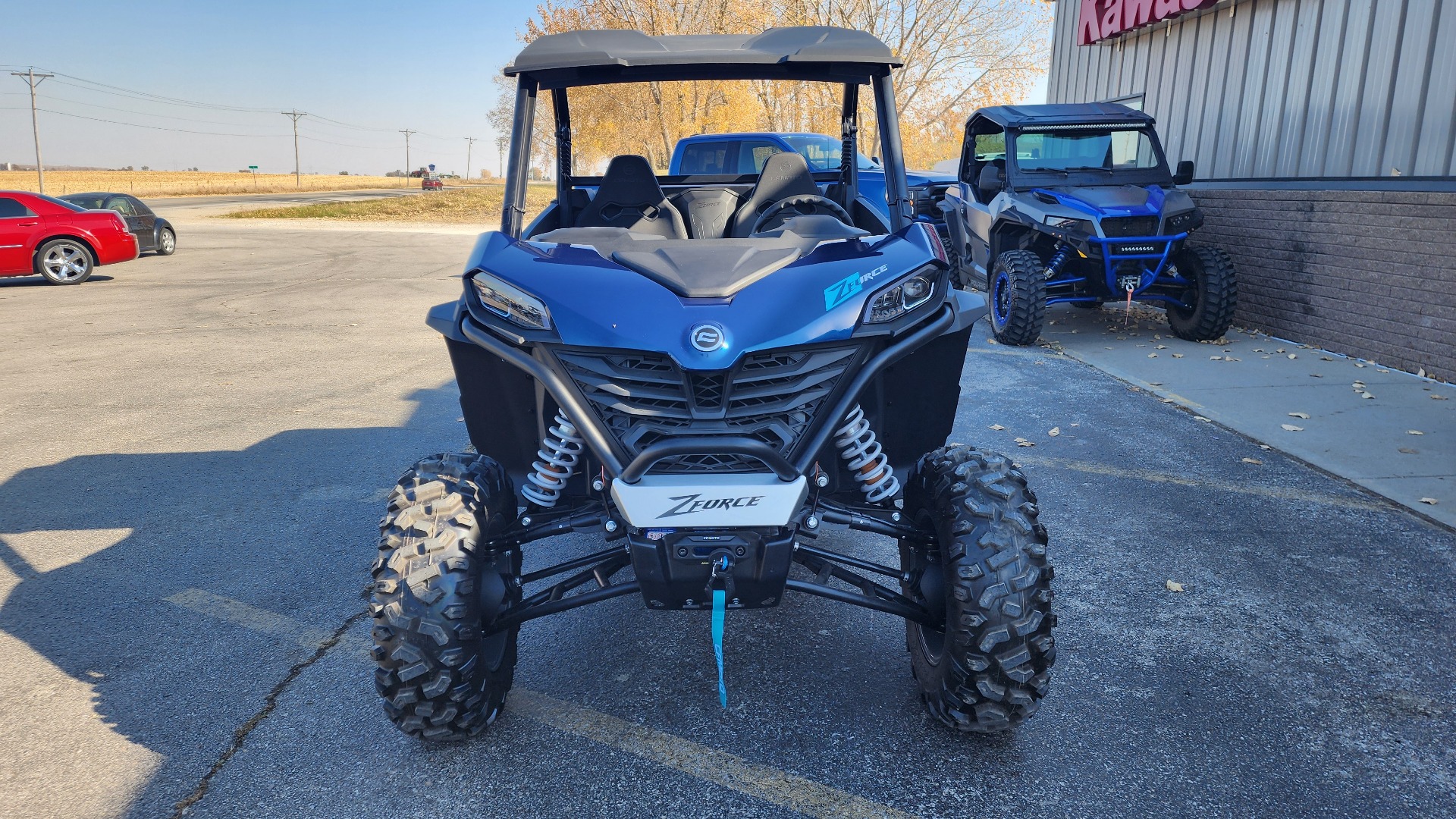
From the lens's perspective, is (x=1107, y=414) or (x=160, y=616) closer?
(x=160, y=616)

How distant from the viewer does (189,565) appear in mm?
4234

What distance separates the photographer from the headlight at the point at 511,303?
2.60m

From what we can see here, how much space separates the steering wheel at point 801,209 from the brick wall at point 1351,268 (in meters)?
6.31

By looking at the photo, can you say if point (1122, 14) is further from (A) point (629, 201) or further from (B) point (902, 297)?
(B) point (902, 297)

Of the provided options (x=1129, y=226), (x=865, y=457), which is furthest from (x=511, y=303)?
(x=1129, y=226)

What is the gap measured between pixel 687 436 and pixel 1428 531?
4080 mm

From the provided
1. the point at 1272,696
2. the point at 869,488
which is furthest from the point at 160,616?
the point at 1272,696

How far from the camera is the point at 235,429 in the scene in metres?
6.50

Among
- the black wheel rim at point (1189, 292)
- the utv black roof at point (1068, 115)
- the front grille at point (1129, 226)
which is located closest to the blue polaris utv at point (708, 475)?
the front grille at point (1129, 226)

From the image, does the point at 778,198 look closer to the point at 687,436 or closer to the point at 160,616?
the point at 687,436

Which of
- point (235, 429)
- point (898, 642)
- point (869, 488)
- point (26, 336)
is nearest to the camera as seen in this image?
point (869, 488)

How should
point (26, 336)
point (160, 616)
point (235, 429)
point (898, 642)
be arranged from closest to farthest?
1. point (898, 642)
2. point (160, 616)
3. point (235, 429)
4. point (26, 336)

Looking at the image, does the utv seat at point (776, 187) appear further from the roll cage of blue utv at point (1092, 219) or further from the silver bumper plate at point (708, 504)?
the roll cage of blue utv at point (1092, 219)

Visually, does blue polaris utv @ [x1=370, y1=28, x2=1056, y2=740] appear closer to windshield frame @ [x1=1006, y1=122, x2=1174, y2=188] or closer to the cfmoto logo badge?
the cfmoto logo badge
